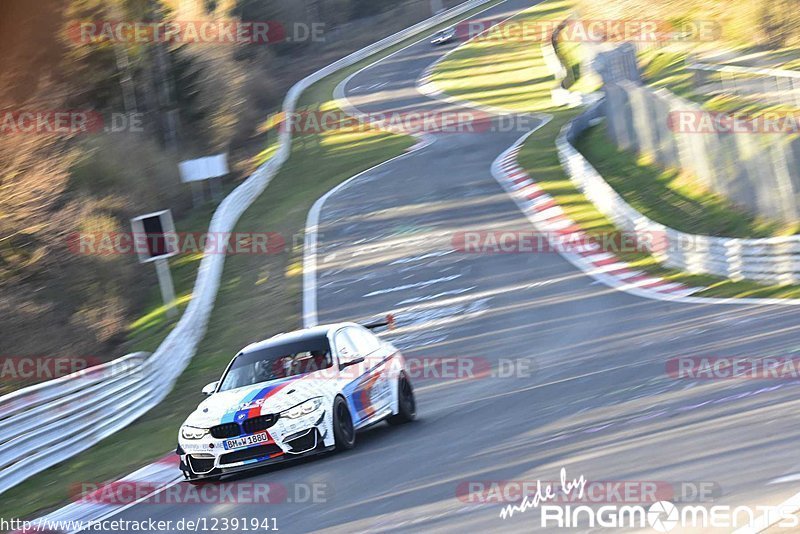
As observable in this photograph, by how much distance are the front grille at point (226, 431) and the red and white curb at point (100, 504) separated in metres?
0.95

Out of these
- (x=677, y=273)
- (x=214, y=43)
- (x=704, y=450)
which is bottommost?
(x=677, y=273)

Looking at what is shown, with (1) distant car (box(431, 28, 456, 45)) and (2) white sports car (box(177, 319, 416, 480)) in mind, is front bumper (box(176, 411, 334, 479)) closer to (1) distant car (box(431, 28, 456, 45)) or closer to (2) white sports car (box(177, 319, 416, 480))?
(2) white sports car (box(177, 319, 416, 480))

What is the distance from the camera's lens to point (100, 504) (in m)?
11.0

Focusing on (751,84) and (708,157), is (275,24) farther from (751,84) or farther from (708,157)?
(708,157)

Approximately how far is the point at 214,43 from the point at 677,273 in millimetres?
32155

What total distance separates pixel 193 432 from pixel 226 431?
1.17 feet

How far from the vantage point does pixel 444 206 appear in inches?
1169

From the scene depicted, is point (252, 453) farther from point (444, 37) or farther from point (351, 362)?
point (444, 37)

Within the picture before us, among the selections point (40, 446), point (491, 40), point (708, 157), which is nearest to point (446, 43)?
point (491, 40)

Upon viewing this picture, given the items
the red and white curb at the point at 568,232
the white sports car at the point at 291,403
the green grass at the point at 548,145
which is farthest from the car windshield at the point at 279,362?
the red and white curb at the point at 568,232

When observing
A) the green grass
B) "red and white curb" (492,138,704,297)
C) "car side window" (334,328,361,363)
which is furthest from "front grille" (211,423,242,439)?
"red and white curb" (492,138,704,297)

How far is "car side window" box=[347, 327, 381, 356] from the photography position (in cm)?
1233

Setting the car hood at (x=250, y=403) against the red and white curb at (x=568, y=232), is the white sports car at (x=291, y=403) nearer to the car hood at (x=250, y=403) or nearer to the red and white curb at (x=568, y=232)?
the car hood at (x=250, y=403)

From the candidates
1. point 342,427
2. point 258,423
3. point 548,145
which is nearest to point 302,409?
point 258,423
